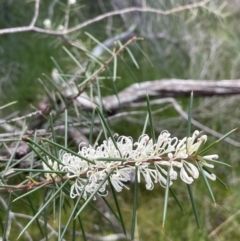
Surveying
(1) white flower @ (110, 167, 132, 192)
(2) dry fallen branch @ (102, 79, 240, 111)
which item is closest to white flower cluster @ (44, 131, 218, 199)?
(1) white flower @ (110, 167, 132, 192)

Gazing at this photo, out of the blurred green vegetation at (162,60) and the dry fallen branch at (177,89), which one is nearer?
the dry fallen branch at (177,89)

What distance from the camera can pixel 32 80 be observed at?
854 mm

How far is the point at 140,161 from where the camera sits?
0.24 meters

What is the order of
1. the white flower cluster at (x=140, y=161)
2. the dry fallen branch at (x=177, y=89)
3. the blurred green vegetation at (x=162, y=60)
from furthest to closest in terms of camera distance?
the blurred green vegetation at (x=162, y=60) → the dry fallen branch at (x=177, y=89) → the white flower cluster at (x=140, y=161)

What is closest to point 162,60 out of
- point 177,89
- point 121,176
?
point 177,89

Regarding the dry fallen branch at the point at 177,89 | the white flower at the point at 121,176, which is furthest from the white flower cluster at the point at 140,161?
the dry fallen branch at the point at 177,89

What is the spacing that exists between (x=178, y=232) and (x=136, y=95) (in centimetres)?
21

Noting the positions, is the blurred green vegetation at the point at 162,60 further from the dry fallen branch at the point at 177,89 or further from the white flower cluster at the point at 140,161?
the white flower cluster at the point at 140,161

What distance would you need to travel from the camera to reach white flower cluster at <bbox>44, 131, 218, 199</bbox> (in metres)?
0.24

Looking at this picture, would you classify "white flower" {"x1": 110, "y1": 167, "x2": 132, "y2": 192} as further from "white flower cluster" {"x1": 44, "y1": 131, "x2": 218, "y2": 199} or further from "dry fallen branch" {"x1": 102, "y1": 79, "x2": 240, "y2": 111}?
"dry fallen branch" {"x1": 102, "y1": 79, "x2": 240, "y2": 111}

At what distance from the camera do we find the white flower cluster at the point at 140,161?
0.78 feet

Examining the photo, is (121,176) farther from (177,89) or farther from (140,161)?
(177,89)

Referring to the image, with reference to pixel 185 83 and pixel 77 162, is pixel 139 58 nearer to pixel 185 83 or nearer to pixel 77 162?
pixel 185 83

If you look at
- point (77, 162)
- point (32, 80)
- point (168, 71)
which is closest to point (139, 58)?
point (168, 71)
